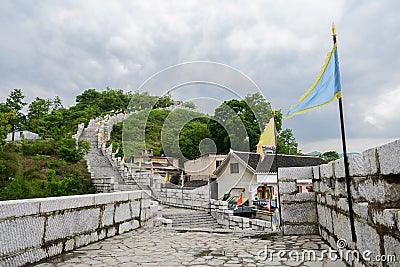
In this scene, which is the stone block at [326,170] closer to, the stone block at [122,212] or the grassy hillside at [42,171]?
the stone block at [122,212]

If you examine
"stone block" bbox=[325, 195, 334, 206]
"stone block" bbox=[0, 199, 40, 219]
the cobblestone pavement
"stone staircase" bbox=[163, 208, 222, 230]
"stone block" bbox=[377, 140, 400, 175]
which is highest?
"stone block" bbox=[377, 140, 400, 175]

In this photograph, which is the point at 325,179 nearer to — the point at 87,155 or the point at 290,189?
the point at 290,189

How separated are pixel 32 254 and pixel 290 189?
12.8ft

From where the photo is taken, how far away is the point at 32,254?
3.56 metres

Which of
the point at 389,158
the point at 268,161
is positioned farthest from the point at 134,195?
the point at 268,161

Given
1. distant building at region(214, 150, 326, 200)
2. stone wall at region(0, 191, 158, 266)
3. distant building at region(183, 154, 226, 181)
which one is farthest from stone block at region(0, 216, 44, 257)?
distant building at region(214, 150, 326, 200)

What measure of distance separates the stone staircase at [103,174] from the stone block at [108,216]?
10.5 m

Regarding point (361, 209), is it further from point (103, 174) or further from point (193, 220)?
point (103, 174)

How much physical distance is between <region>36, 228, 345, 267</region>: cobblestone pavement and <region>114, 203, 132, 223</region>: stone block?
0.29 m

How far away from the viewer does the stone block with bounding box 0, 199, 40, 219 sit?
10.6 ft

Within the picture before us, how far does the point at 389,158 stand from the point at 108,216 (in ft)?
14.6

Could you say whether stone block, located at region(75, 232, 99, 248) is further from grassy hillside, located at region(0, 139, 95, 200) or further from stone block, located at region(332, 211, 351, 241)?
grassy hillside, located at region(0, 139, 95, 200)

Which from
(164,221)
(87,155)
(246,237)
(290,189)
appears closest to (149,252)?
(246,237)

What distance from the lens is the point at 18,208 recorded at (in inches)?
134
